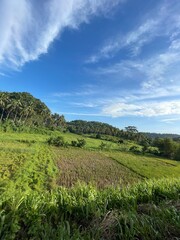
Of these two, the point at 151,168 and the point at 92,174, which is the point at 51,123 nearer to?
the point at 151,168

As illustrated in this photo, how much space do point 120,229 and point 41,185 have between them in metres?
15.9

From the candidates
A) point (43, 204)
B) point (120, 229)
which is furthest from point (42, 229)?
point (120, 229)

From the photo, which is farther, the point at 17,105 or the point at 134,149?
the point at 17,105

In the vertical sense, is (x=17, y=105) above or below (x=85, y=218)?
above

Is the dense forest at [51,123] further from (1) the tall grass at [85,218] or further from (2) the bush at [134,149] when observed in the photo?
(1) the tall grass at [85,218]

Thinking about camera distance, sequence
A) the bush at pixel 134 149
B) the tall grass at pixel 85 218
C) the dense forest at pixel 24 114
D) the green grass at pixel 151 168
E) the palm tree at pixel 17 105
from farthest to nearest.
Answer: the palm tree at pixel 17 105 → the dense forest at pixel 24 114 → the bush at pixel 134 149 → the green grass at pixel 151 168 → the tall grass at pixel 85 218

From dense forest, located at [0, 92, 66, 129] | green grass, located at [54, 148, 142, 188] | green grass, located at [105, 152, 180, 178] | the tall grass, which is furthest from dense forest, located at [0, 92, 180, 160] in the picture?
the tall grass

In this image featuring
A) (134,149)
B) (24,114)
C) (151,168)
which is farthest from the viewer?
(24,114)

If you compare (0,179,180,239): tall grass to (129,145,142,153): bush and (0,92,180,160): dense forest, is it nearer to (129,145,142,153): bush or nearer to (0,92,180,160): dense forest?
(0,92,180,160): dense forest

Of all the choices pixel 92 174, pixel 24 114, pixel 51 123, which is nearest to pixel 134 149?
pixel 24 114

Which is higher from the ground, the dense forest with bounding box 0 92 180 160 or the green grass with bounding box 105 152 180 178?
the dense forest with bounding box 0 92 180 160

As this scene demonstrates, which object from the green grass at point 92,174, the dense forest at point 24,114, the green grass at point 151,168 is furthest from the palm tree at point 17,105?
the green grass at point 92,174

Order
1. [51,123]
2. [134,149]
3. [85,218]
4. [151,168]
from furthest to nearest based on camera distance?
[51,123] < [134,149] < [151,168] < [85,218]

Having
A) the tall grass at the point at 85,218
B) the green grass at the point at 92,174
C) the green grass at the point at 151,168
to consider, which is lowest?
the green grass at the point at 92,174
